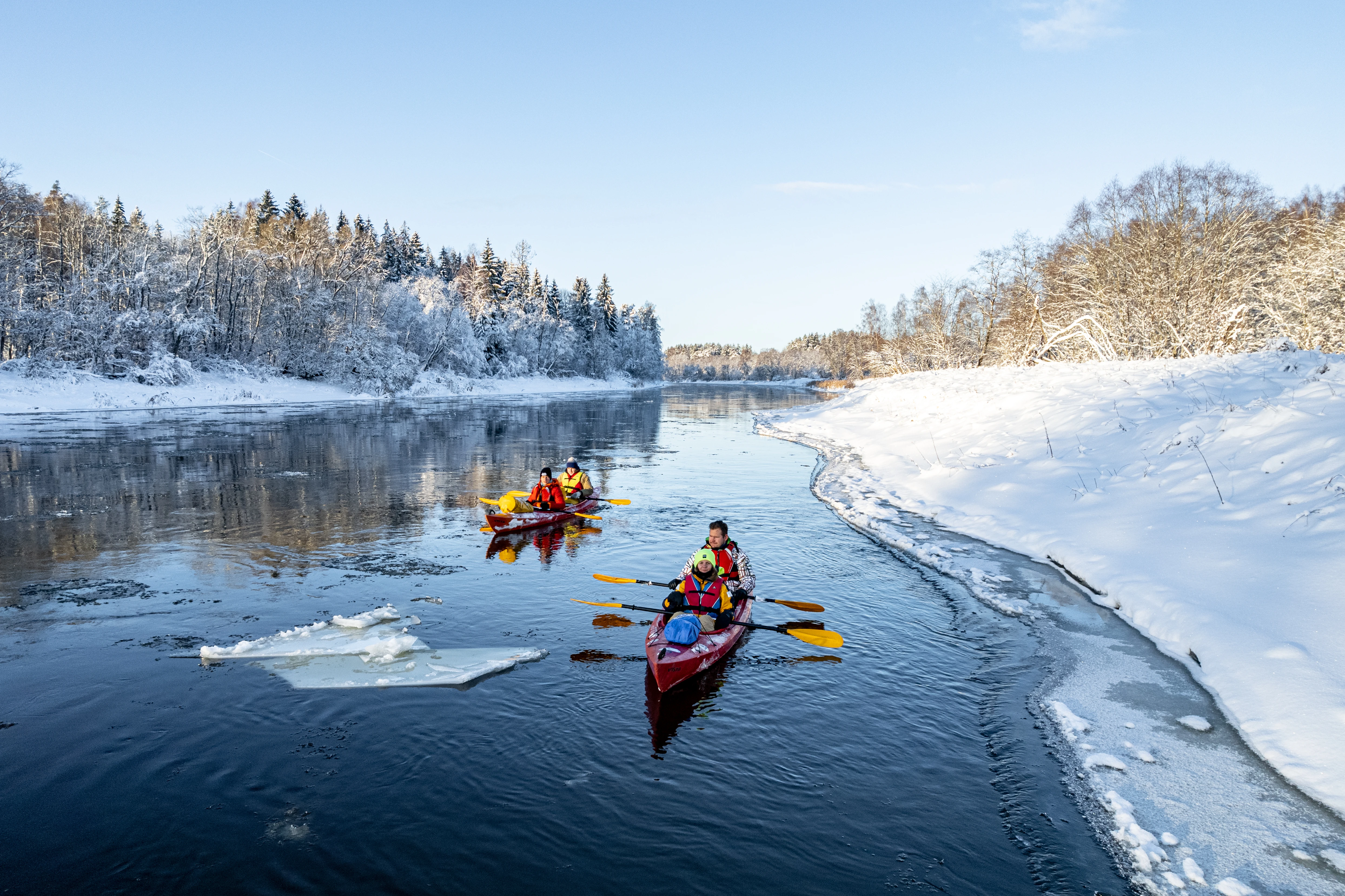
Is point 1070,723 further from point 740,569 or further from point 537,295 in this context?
point 537,295

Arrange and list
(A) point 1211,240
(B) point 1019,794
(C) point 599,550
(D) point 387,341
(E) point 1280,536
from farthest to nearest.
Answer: (D) point 387,341, (A) point 1211,240, (C) point 599,550, (E) point 1280,536, (B) point 1019,794

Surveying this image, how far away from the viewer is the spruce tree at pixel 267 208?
76.6 m

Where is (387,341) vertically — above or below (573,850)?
above

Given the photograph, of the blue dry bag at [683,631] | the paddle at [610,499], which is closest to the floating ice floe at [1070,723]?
the blue dry bag at [683,631]

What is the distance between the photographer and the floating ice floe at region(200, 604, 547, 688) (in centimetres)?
860

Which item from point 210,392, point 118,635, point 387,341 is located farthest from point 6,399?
point 118,635

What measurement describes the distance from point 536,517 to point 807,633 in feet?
28.9

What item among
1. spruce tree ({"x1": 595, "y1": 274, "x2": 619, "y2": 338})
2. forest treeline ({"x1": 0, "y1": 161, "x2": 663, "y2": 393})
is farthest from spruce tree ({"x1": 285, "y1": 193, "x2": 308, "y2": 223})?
spruce tree ({"x1": 595, "y1": 274, "x2": 619, "y2": 338})

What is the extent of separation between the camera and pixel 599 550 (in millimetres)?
15328

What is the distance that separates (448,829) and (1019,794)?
16.2ft

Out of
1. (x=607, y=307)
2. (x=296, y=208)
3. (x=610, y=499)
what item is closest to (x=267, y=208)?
(x=296, y=208)

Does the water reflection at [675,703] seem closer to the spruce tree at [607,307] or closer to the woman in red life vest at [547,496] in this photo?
the woman in red life vest at [547,496]

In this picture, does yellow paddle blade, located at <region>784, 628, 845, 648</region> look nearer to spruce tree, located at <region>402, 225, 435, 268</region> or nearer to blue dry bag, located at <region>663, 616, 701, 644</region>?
blue dry bag, located at <region>663, 616, 701, 644</region>

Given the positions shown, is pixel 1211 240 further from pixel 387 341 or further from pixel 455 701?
pixel 387 341
